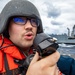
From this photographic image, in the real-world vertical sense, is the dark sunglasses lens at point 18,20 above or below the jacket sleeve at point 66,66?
above

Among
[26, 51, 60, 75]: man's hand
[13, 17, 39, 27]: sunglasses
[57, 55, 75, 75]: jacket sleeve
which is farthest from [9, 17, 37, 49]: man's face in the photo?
[26, 51, 60, 75]: man's hand

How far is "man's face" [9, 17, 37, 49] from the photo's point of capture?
2387 mm

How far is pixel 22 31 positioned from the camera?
2.43 meters

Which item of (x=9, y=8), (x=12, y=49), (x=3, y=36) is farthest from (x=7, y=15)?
(x=12, y=49)

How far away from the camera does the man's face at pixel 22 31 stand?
239cm

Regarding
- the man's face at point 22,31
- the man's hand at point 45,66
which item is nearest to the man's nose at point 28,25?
the man's face at point 22,31

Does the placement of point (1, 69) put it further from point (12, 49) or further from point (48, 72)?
point (48, 72)

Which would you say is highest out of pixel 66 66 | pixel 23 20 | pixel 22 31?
pixel 23 20

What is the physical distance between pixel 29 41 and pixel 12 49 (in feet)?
0.82

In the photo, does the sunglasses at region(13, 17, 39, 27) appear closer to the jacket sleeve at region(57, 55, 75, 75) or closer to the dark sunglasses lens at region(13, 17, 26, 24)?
the dark sunglasses lens at region(13, 17, 26, 24)

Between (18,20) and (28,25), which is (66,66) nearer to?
(28,25)

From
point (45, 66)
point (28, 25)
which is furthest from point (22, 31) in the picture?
point (45, 66)

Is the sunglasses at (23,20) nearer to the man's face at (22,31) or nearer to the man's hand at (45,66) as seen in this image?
the man's face at (22,31)

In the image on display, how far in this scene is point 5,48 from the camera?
2.47 metres
